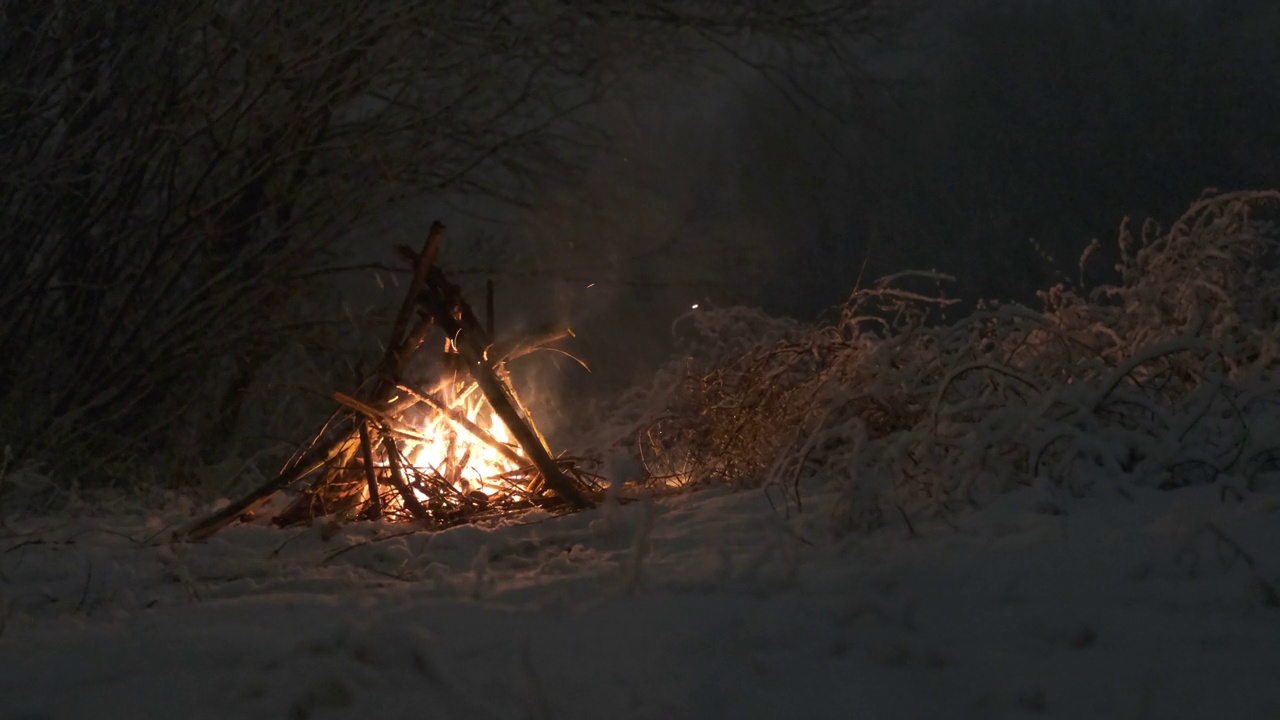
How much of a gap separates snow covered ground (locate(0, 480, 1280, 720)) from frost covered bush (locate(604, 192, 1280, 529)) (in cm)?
13

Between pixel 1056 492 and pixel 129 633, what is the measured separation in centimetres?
189

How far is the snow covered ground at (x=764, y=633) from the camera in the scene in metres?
1.39

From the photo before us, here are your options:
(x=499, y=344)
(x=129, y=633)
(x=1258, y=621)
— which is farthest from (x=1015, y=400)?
(x=129, y=633)

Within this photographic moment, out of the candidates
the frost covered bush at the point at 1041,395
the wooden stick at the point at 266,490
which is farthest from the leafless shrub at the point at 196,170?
the frost covered bush at the point at 1041,395

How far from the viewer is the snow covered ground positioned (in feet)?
4.57

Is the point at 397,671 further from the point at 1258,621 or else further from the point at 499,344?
the point at 499,344

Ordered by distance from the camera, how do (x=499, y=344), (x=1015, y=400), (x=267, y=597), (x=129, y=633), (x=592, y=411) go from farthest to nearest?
(x=592, y=411) → (x=499, y=344) → (x=1015, y=400) → (x=267, y=597) → (x=129, y=633)

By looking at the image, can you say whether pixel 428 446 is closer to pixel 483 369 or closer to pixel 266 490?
pixel 483 369

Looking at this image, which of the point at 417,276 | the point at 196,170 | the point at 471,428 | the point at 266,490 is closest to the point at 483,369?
the point at 471,428

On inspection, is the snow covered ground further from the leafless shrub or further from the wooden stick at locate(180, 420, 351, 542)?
the leafless shrub

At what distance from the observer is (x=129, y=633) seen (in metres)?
1.80

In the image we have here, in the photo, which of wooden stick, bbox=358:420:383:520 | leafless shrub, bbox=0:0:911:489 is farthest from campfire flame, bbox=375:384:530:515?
leafless shrub, bbox=0:0:911:489

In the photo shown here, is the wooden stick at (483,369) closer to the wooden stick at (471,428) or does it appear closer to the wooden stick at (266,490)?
the wooden stick at (471,428)

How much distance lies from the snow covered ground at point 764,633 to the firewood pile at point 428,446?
766mm
